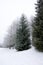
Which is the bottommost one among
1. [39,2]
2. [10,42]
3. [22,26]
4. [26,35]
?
[10,42]

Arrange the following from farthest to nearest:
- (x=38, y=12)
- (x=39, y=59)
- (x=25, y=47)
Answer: (x=25, y=47) < (x=38, y=12) < (x=39, y=59)

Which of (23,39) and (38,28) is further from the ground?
(38,28)

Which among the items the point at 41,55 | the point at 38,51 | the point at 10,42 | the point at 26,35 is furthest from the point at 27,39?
the point at 10,42

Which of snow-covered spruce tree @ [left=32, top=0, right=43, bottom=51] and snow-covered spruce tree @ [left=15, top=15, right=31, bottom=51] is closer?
snow-covered spruce tree @ [left=32, top=0, right=43, bottom=51]

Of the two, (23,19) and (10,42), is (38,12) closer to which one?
(23,19)

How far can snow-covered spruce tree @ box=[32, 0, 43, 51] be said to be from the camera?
38.6 feet

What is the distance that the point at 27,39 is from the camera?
55.3 ft

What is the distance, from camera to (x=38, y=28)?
11977mm

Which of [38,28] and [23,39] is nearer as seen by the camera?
[38,28]

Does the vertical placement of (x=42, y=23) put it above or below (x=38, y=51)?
above

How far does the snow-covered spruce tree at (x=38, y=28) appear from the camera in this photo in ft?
38.6

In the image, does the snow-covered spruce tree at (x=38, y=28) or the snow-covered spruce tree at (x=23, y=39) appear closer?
the snow-covered spruce tree at (x=38, y=28)

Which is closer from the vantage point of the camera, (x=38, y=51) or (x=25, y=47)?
(x=38, y=51)

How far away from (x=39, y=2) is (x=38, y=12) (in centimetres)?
96
